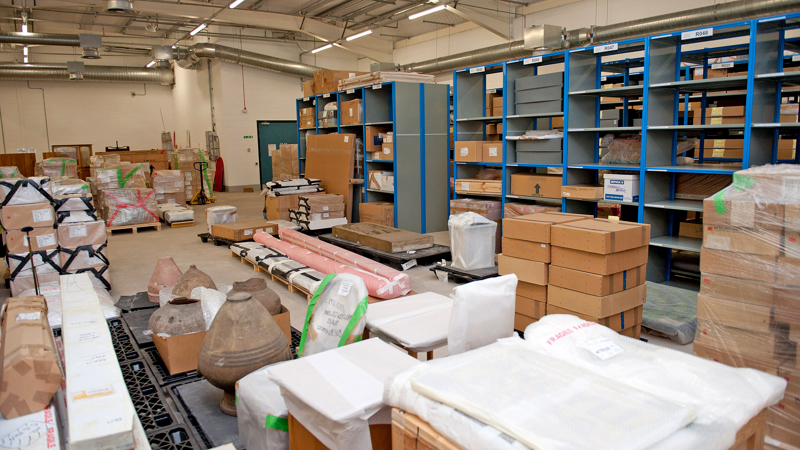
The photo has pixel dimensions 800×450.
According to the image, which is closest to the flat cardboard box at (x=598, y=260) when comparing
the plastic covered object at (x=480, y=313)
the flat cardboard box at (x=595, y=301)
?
the flat cardboard box at (x=595, y=301)

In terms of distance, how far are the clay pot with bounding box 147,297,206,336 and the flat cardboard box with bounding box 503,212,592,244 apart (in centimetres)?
226

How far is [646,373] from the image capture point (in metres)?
1.63

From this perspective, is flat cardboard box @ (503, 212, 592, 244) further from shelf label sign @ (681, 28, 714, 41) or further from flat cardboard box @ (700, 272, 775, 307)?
shelf label sign @ (681, 28, 714, 41)

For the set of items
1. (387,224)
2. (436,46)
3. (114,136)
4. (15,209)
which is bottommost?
(387,224)

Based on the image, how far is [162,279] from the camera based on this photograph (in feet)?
15.0

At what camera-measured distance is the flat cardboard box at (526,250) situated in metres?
3.68

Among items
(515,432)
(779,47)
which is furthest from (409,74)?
(515,432)

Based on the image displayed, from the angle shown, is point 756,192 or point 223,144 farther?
point 223,144

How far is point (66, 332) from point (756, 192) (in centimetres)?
347

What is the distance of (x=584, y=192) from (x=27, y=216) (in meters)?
5.34

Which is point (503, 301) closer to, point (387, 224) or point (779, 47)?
point (779, 47)

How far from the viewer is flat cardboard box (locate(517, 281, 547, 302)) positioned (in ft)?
12.4

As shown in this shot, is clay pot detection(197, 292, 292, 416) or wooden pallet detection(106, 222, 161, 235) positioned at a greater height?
clay pot detection(197, 292, 292, 416)

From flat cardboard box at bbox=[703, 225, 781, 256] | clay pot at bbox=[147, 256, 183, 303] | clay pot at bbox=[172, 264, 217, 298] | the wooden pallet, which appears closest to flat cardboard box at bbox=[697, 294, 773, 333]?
flat cardboard box at bbox=[703, 225, 781, 256]
